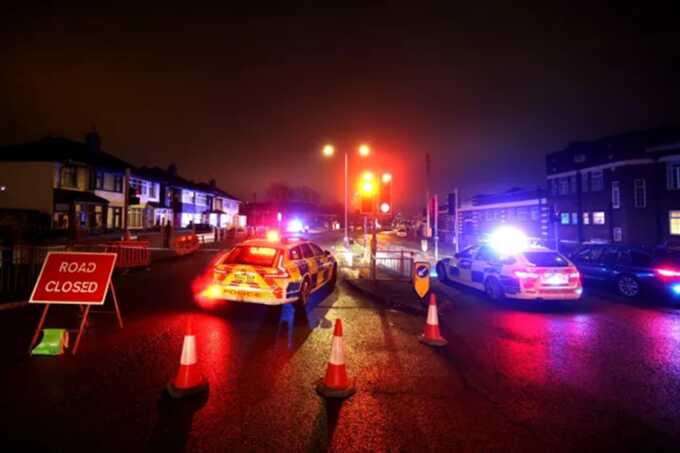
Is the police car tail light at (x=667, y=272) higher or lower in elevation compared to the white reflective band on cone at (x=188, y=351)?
higher

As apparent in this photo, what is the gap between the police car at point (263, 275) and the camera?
277 inches

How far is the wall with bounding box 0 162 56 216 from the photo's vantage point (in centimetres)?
2561

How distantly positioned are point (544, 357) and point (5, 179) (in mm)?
35884

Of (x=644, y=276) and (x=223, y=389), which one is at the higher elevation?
(x=644, y=276)

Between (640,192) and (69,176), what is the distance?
45.8 meters

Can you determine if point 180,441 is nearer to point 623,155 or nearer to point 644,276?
point 644,276

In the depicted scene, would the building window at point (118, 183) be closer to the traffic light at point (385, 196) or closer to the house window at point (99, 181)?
the house window at point (99, 181)

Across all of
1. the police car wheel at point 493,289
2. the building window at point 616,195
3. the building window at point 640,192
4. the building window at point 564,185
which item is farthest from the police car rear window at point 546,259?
the building window at point 564,185

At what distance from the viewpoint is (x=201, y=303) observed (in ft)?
28.1

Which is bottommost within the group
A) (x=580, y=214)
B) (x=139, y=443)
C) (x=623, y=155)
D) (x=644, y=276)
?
(x=139, y=443)

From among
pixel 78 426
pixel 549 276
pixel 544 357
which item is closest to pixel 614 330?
pixel 549 276

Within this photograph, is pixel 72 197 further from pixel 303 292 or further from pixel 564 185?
pixel 564 185

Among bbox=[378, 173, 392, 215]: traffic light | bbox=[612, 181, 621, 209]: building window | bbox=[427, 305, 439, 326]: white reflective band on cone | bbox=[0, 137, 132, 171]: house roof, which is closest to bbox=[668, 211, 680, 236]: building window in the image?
bbox=[612, 181, 621, 209]: building window

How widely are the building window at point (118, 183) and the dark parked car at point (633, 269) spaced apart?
35.8m
